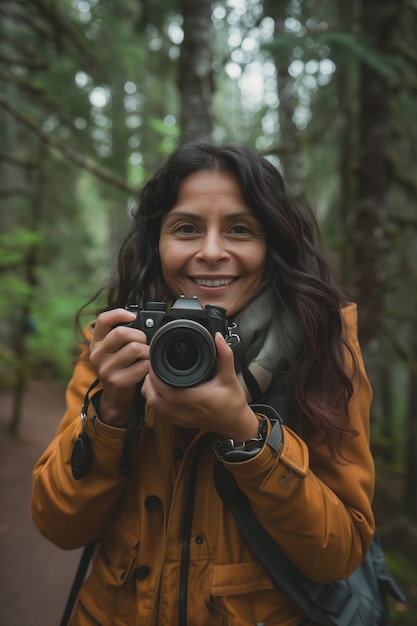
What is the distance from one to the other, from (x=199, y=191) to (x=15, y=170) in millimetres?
8694

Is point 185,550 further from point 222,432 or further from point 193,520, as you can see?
point 222,432

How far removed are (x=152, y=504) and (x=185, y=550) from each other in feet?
0.59

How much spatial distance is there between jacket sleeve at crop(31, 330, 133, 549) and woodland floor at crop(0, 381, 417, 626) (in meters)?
2.37

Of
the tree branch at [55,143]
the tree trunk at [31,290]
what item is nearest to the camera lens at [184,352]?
the tree branch at [55,143]

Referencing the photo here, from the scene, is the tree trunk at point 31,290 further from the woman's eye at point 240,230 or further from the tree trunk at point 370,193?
the woman's eye at point 240,230

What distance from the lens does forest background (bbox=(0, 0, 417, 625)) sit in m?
3.31

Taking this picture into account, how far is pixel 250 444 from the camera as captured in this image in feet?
4.15

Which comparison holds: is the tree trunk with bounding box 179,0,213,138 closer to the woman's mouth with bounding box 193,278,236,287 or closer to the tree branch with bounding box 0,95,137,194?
the tree branch with bounding box 0,95,137,194

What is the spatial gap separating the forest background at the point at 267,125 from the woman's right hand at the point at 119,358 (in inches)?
31.4

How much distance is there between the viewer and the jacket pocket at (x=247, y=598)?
1.31 metres

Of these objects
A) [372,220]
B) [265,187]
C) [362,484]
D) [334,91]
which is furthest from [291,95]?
[362,484]

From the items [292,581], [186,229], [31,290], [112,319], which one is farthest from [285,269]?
[31,290]

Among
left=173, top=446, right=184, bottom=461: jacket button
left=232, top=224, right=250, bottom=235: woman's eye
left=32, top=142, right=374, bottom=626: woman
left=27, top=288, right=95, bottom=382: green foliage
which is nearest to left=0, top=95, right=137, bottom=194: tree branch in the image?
left=32, top=142, right=374, bottom=626: woman

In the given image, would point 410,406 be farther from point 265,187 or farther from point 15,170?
point 15,170
